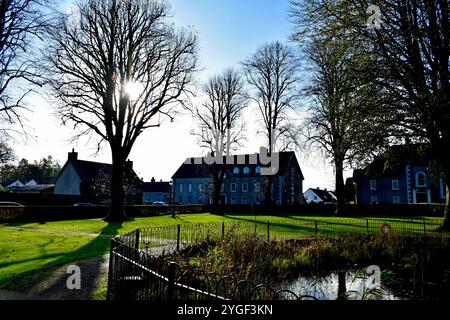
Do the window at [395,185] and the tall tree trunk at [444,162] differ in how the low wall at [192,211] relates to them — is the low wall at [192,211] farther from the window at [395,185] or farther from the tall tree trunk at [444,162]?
the window at [395,185]

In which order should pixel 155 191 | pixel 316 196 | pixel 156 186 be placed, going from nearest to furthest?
1. pixel 155 191
2. pixel 156 186
3. pixel 316 196

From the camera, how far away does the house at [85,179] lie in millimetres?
52688

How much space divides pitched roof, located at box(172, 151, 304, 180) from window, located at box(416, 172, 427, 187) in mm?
20840

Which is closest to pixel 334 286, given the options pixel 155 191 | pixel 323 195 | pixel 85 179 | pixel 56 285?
pixel 56 285

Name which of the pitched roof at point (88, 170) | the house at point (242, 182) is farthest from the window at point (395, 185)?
the pitched roof at point (88, 170)

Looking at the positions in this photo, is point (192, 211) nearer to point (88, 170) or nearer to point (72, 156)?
point (88, 170)

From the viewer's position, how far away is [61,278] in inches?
334

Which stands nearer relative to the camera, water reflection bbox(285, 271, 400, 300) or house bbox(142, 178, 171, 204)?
water reflection bbox(285, 271, 400, 300)

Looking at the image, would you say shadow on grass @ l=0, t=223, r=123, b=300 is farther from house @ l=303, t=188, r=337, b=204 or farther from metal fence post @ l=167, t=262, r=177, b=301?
house @ l=303, t=188, r=337, b=204

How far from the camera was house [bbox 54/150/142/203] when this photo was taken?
52688 mm

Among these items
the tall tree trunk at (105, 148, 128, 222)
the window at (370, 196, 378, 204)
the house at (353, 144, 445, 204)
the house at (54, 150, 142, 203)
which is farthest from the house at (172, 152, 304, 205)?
the tall tree trunk at (105, 148, 128, 222)

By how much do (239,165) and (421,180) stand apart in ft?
105

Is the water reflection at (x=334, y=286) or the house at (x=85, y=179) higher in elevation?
the house at (x=85, y=179)

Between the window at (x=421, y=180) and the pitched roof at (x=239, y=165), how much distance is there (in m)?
20.8
